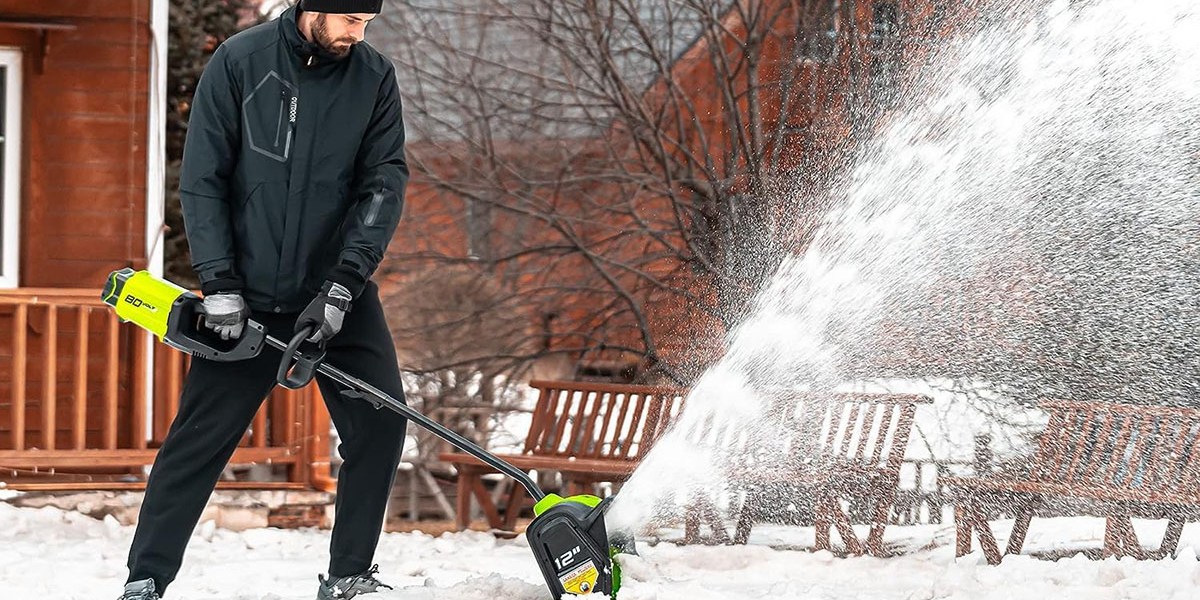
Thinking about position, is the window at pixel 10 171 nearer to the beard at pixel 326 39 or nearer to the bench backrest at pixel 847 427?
the bench backrest at pixel 847 427

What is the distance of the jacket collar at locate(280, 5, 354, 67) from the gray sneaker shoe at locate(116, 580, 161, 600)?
1.45 meters

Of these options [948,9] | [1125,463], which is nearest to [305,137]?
[1125,463]

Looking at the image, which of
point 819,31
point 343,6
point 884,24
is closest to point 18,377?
point 343,6

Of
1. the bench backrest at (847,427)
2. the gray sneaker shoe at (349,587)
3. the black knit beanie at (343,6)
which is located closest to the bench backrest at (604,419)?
the bench backrest at (847,427)

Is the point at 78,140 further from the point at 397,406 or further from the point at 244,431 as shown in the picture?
the point at 397,406

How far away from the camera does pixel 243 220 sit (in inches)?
160

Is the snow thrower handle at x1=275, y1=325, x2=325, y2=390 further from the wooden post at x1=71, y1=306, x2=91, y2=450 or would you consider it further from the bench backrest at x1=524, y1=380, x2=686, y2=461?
the bench backrest at x1=524, y1=380, x2=686, y2=461

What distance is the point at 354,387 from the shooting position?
405cm

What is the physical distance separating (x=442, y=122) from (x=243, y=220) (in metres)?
7.29

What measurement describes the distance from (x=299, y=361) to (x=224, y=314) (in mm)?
226

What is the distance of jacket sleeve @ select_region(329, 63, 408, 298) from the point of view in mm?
4070

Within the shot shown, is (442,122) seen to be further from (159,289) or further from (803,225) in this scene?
(159,289)

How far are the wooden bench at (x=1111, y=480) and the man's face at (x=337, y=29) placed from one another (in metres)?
3.44

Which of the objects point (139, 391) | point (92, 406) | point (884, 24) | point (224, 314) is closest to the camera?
point (224, 314)
